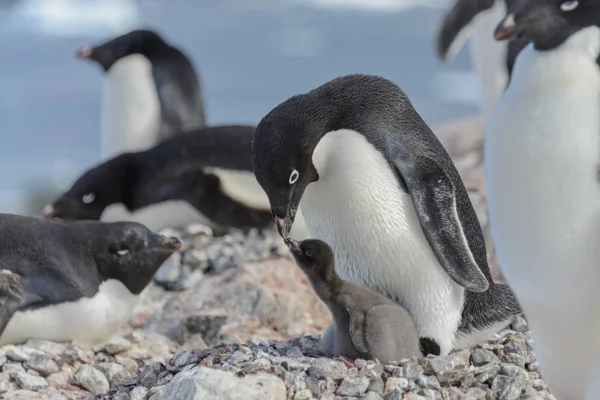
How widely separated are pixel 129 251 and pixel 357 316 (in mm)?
1327

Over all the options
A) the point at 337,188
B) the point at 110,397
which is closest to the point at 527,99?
the point at 337,188

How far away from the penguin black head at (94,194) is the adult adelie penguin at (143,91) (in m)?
1.44

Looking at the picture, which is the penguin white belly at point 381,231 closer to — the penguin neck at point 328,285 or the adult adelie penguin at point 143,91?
the penguin neck at point 328,285

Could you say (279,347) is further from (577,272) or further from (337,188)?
(577,272)

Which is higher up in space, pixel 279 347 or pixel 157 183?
pixel 279 347

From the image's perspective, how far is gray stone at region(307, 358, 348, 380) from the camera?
3061 millimetres

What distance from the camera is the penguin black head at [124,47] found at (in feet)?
25.4

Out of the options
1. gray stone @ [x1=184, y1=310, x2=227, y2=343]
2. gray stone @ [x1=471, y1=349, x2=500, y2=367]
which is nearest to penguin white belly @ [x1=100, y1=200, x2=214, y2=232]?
gray stone @ [x1=184, y1=310, x2=227, y2=343]

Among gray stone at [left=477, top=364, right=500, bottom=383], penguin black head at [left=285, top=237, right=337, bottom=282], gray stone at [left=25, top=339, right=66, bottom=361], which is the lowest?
gray stone at [left=25, top=339, right=66, bottom=361]

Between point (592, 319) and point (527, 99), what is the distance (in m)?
0.53

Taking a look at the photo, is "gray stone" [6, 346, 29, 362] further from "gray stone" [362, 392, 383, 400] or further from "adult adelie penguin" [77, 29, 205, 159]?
"adult adelie penguin" [77, 29, 205, 159]

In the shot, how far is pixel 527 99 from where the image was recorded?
2.65 meters

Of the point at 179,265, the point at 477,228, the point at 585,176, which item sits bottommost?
the point at 179,265

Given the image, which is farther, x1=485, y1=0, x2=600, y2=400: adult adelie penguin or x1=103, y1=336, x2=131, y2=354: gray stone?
x1=103, y1=336, x2=131, y2=354: gray stone
